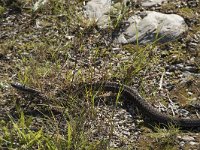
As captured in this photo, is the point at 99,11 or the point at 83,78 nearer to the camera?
the point at 83,78

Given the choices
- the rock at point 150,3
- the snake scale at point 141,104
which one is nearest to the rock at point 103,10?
the rock at point 150,3

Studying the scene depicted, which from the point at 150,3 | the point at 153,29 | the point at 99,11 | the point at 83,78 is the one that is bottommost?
the point at 83,78

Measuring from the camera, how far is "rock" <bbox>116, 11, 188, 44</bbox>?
7.15m

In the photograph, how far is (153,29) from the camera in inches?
285

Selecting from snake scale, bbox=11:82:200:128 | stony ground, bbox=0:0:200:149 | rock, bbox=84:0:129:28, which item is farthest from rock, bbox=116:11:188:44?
snake scale, bbox=11:82:200:128

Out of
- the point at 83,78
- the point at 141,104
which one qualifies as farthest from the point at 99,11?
the point at 141,104

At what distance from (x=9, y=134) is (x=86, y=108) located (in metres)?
0.90

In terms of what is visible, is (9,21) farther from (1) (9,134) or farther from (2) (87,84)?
(1) (9,134)

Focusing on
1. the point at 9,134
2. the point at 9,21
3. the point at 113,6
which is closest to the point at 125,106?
the point at 9,134

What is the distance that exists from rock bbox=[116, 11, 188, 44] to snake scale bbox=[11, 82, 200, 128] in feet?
3.09

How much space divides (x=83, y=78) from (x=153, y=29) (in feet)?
4.58

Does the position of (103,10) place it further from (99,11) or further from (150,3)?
(150,3)

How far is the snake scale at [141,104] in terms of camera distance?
19.0 feet

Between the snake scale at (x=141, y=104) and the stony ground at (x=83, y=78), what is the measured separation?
8cm
